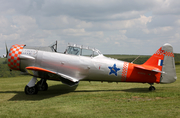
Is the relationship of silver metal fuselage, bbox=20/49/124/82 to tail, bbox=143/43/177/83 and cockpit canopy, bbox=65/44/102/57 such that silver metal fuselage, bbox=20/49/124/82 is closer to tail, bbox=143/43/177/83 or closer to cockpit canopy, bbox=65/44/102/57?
cockpit canopy, bbox=65/44/102/57

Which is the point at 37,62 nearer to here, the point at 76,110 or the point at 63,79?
the point at 63,79

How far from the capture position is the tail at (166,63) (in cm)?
859

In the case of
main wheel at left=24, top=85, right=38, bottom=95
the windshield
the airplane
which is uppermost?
the windshield

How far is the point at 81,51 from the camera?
895 centimetres

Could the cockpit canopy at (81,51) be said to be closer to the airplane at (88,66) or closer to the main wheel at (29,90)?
the airplane at (88,66)

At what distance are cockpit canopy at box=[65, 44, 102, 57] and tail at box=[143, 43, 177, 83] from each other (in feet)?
10.9

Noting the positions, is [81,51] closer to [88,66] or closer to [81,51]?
[81,51]

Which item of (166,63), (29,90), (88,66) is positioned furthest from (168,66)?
(29,90)

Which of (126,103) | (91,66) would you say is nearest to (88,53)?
(91,66)

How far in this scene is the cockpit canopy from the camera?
29.3ft

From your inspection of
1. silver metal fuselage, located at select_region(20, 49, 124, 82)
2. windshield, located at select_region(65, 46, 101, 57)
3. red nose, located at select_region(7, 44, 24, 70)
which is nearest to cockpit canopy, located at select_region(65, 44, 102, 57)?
windshield, located at select_region(65, 46, 101, 57)

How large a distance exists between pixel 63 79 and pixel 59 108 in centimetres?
246

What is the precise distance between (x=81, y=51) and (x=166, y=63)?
14.9 feet

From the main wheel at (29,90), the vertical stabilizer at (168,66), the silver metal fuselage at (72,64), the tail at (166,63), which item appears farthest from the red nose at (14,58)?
the vertical stabilizer at (168,66)
